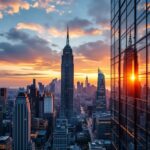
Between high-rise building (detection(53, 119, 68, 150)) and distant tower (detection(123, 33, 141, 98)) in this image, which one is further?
high-rise building (detection(53, 119, 68, 150))

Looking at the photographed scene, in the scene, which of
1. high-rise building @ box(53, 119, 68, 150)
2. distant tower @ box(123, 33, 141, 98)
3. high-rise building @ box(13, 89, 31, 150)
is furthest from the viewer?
high-rise building @ box(13, 89, 31, 150)

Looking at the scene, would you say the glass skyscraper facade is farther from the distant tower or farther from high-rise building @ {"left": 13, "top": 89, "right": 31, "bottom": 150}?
high-rise building @ {"left": 13, "top": 89, "right": 31, "bottom": 150}

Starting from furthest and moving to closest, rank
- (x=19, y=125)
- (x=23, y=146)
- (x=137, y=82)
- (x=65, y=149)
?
(x=19, y=125) < (x=23, y=146) < (x=65, y=149) < (x=137, y=82)

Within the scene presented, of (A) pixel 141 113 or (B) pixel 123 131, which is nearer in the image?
(A) pixel 141 113

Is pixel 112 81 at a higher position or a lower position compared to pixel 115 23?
lower

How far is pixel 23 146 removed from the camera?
122250 millimetres

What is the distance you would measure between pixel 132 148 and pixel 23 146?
110566 mm

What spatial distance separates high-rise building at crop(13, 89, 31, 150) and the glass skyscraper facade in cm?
10572

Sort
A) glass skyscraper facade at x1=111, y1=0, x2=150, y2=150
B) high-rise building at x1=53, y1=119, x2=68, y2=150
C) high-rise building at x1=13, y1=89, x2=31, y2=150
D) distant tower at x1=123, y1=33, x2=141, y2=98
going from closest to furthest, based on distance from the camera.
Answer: glass skyscraper facade at x1=111, y1=0, x2=150, y2=150 → distant tower at x1=123, y1=33, x2=141, y2=98 → high-rise building at x1=53, y1=119, x2=68, y2=150 → high-rise building at x1=13, y1=89, x2=31, y2=150

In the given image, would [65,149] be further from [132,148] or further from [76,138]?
[132,148]

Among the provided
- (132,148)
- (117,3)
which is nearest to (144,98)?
(132,148)

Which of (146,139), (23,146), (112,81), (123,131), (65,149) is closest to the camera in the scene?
(146,139)

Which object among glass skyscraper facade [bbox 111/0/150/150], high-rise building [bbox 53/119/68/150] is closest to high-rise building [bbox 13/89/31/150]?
high-rise building [bbox 53/119/68/150]

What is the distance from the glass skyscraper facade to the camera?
41.2 ft
